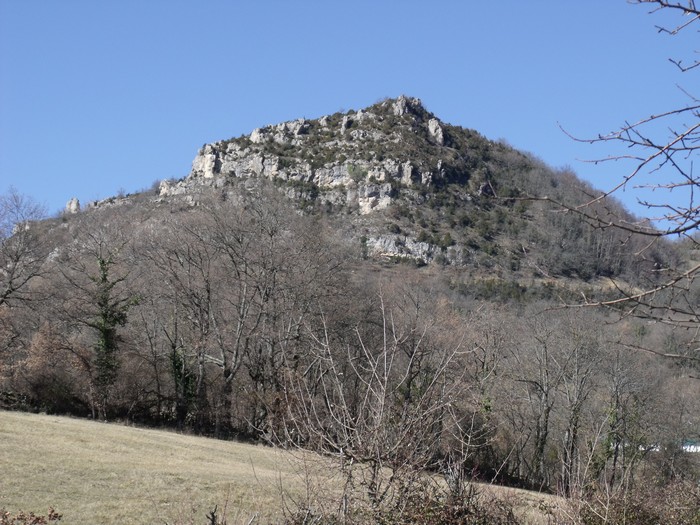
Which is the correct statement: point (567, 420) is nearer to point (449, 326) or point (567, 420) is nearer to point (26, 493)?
point (449, 326)

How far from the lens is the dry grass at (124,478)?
11789 millimetres

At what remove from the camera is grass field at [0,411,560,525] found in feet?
33.8

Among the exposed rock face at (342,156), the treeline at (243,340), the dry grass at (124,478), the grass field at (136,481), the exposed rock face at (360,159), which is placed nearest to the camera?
the grass field at (136,481)

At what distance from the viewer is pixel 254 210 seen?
3198cm

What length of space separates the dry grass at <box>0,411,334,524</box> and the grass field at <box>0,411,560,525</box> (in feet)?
0.05

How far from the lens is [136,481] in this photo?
574 inches

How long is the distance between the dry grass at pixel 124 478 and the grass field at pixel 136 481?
0.02 metres

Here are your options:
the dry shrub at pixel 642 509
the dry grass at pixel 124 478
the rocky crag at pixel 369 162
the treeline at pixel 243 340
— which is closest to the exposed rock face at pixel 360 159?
the rocky crag at pixel 369 162

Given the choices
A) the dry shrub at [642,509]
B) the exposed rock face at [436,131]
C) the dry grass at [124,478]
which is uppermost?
the exposed rock face at [436,131]

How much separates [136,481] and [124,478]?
1.34 ft

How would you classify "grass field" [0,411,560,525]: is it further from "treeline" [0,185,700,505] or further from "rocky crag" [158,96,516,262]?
"rocky crag" [158,96,516,262]

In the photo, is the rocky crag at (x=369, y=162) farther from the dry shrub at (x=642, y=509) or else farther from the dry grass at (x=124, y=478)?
the dry shrub at (x=642, y=509)

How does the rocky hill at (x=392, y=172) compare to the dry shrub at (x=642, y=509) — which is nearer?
the dry shrub at (x=642, y=509)

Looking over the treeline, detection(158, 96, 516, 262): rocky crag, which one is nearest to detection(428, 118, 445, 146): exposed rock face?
detection(158, 96, 516, 262): rocky crag
